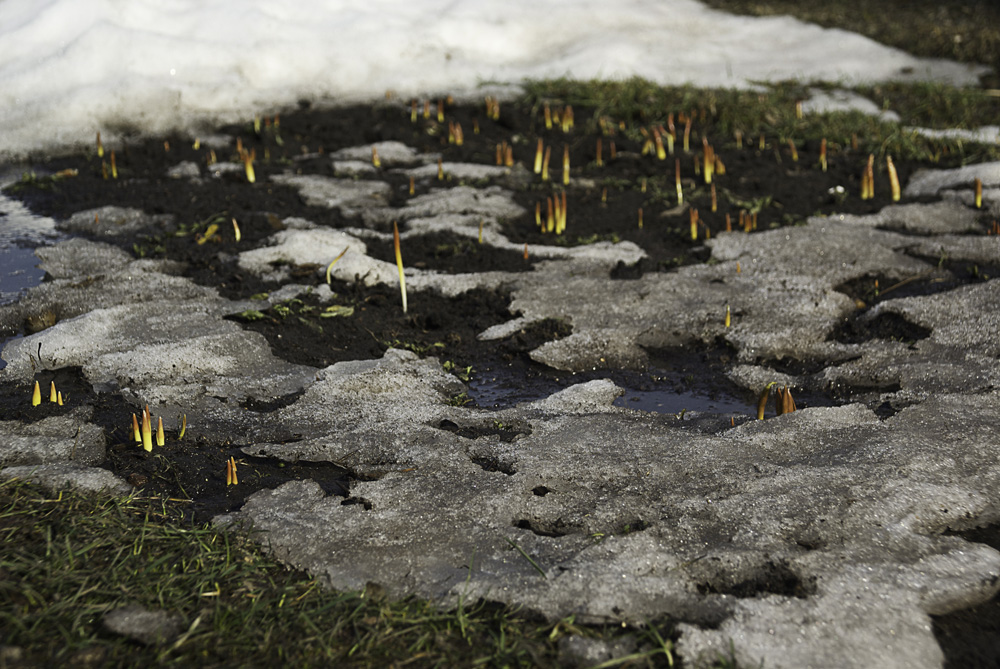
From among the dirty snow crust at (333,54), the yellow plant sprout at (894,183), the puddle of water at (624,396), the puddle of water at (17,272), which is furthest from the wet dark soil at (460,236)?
the dirty snow crust at (333,54)

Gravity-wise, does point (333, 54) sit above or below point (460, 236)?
above

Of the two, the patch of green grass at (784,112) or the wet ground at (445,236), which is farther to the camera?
the patch of green grass at (784,112)

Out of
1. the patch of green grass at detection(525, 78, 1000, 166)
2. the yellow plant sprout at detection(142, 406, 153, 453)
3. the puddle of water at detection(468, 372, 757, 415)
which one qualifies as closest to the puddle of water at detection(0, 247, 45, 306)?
the yellow plant sprout at detection(142, 406, 153, 453)

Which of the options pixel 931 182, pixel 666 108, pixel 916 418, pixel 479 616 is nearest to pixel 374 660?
pixel 479 616

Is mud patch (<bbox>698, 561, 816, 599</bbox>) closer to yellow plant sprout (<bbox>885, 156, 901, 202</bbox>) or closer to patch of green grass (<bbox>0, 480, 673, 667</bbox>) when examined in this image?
patch of green grass (<bbox>0, 480, 673, 667</bbox>)

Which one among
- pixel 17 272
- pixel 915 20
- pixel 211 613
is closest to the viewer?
pixel 211 613

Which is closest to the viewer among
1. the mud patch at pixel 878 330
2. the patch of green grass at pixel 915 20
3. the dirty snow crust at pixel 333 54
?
the mud patch at pixel 878 330

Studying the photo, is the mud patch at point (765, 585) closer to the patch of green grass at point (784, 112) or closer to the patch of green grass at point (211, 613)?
the patch of green grass at point (211, 613)

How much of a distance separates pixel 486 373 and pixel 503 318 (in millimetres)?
617

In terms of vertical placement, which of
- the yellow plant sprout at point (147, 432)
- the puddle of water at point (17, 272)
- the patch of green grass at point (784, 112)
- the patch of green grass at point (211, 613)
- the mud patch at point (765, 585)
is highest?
the patch of green grass at point (784, 112)

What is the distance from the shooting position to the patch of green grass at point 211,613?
214 centimetres

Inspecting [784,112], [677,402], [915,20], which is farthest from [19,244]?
[915,20]

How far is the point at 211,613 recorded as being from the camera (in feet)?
7.51

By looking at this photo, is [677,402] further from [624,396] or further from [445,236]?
[445,236]
